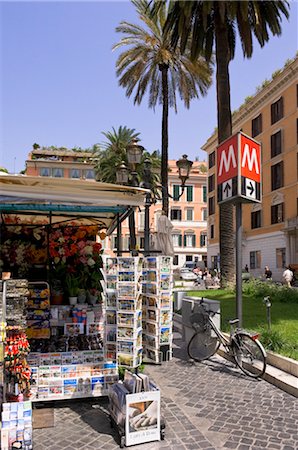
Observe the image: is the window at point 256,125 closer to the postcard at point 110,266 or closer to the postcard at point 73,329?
the postcard at point 73,329

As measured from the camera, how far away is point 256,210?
136 ft

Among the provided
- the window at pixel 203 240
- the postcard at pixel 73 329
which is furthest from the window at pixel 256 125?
the postcard at pixel 73 329

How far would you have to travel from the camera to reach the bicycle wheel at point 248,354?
637 centimetres

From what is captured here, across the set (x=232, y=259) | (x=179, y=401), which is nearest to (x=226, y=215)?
(x=232, y=259)

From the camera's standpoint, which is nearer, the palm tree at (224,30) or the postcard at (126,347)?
the postcard at (126,347)

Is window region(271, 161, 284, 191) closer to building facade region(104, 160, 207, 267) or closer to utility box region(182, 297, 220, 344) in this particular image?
building facade region(104, 160, 207, 267)

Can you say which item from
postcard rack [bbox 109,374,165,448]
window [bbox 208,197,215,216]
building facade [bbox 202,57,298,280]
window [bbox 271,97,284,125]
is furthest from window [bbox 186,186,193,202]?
postcard rack [bbox 109,374,165,448]

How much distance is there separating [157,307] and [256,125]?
38104 millimetres

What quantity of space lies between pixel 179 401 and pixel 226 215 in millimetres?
11289

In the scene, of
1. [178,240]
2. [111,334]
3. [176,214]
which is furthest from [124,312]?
[176,214]

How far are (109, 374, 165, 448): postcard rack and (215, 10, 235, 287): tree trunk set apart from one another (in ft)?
38.7

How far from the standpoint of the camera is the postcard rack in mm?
4168

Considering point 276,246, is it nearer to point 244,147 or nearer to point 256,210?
point 256,210

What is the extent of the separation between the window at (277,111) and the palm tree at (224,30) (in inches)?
816
